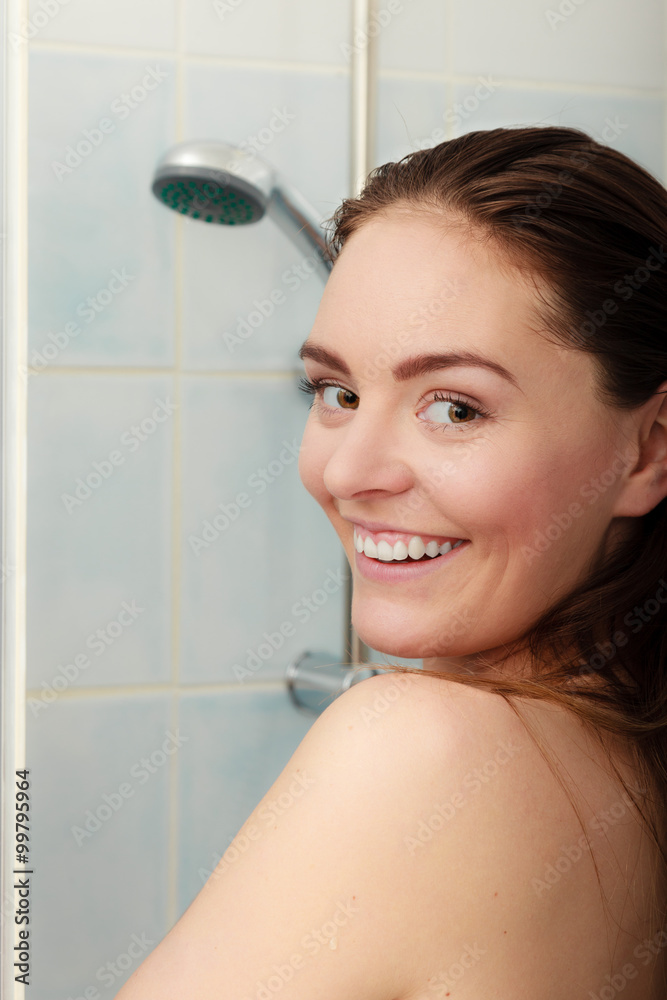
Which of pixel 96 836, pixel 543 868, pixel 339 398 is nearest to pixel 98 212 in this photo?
pixel 339 398

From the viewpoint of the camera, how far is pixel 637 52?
79cm

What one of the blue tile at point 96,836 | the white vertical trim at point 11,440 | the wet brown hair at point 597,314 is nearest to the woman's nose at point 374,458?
the wet brown hair at point 597,314

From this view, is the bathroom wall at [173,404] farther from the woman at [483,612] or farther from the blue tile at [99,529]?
the woman at [483,612]

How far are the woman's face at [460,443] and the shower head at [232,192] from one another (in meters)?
0.28

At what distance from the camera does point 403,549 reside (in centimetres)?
58

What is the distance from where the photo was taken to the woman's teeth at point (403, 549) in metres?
0.58

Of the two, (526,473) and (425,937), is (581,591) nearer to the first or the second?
(526,473)

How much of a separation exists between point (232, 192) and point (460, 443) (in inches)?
17.2

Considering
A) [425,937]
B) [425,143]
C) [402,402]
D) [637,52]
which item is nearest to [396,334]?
[402,402]

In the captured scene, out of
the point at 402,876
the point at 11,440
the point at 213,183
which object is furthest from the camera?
the point at 213,183

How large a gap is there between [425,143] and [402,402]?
1.80 ft

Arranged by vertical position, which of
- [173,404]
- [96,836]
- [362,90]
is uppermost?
[362,90]

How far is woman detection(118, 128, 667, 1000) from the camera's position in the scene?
43 cm

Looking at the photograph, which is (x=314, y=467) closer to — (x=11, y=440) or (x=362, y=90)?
(x=11, y=440)
